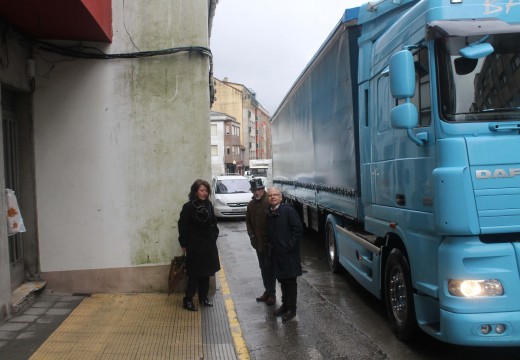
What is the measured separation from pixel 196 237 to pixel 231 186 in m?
13.2

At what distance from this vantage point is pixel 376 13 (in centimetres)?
631

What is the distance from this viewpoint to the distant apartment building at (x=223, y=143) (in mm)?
69375

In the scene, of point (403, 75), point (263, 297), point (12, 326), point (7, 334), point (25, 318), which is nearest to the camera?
point (403, 75)

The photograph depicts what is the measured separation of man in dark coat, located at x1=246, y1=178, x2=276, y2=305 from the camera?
654 cm

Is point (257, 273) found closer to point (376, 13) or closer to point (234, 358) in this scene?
point (234, 358)

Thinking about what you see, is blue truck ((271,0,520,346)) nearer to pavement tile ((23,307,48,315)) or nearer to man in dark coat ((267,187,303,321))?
man in dark coat ((267,187,303,321))

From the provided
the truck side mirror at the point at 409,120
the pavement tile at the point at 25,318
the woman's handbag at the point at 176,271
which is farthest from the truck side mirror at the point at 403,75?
the pavement tile at the point at 25,318

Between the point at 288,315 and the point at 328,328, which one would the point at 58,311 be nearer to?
the point at 288,315

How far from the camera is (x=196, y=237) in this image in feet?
20.1

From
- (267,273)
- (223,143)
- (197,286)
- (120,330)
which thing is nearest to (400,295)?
(267,273)

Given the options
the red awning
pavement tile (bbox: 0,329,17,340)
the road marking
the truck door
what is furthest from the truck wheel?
the red awning

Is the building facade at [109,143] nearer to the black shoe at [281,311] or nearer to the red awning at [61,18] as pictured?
the red awning at [61,18]

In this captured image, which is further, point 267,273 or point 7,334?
point 267,273

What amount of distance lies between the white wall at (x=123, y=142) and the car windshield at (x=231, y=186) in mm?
12025
